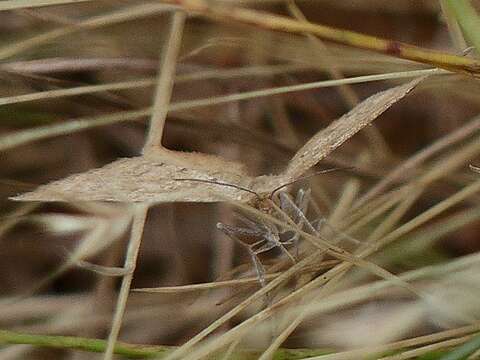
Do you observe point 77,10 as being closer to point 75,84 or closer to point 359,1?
point 75,84

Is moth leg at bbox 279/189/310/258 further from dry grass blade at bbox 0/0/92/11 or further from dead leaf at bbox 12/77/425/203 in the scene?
dry grass blade at bbox 0/0/92/11

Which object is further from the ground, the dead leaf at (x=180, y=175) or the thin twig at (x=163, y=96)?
the thin twig at (x=163, y=96)

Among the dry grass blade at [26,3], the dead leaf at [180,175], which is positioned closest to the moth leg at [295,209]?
the dead leaf at [180,175]

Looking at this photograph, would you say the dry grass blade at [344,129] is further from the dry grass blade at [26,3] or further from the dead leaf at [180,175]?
the dry grass blade at [26,3]

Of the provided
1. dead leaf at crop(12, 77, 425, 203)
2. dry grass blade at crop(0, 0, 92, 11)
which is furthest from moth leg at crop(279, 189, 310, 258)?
dry grass blade at crop(0, 0, 92, 11)

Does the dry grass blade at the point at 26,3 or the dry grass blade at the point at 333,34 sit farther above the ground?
the dry grass blade at the point at 26,3

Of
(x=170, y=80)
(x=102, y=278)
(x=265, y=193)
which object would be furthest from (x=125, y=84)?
(x=102, y=278)

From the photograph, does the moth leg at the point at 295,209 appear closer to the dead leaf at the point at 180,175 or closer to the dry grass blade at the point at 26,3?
the dead leaf at the point at 180,175

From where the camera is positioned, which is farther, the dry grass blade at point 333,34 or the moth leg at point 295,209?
the moth leg at point 295,209

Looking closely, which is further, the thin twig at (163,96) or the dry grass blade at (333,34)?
the thin twig at (163,96)
